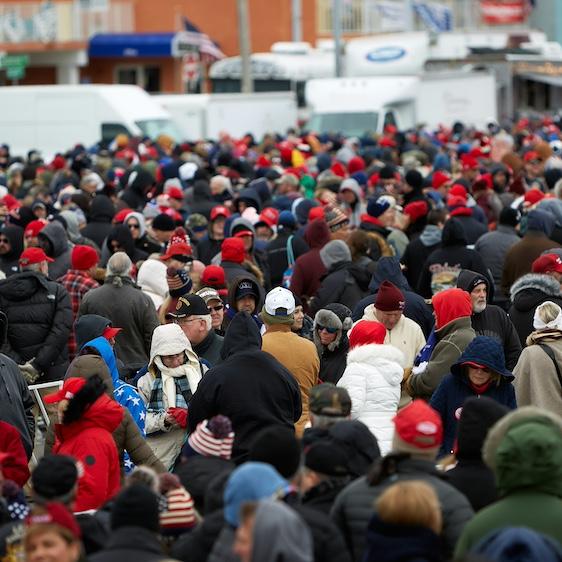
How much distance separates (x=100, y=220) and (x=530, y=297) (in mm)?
A: 6237

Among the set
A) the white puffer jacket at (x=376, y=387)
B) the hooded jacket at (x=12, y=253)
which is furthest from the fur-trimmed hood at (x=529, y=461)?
the hooded jacket at (x=12, y=253)

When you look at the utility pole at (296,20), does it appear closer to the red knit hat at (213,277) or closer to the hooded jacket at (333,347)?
the red knit hat at (213,277)

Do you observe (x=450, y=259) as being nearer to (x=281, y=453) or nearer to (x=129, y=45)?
(x=281, y=453)

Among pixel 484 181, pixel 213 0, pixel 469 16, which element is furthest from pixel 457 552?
pixel 469 16

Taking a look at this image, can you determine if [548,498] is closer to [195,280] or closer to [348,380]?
[348,380]

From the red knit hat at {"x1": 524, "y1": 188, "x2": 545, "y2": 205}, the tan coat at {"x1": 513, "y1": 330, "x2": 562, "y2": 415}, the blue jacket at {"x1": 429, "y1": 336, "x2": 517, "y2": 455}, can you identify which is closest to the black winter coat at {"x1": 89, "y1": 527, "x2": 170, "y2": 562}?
the blue jacket at {"x1": 429, "y1": 336, "x2": 517, "y2": 455}

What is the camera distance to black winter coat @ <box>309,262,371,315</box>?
466 inches

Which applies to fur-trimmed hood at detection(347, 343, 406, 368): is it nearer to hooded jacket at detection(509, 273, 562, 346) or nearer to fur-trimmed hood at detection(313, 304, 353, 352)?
fur-trimmed hood at detection(313, 304, 353, 352)

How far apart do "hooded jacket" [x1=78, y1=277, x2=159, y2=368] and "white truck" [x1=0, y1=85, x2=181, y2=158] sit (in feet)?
60.7

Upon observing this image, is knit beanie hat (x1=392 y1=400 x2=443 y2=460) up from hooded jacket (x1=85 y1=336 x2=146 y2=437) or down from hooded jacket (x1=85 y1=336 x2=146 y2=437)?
up

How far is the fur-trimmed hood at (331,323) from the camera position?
32.2 feet

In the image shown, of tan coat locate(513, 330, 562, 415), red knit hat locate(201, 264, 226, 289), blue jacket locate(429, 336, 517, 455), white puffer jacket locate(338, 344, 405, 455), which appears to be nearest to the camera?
blue jacket locate(429, 336, 517, 455)

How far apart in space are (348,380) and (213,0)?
48.6 meters

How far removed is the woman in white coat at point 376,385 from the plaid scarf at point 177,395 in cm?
99
